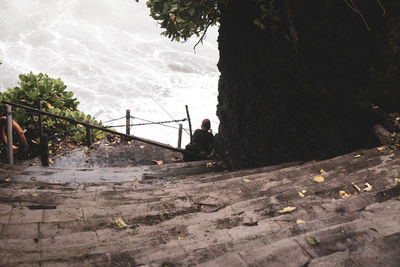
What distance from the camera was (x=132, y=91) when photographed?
24000 millimetres

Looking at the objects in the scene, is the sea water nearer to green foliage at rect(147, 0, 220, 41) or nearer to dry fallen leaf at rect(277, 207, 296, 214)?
green foliage at rect(147, 0, 220, 41)

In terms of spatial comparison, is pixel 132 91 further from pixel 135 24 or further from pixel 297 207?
pixel 297 207

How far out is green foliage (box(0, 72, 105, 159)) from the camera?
26.9 feet

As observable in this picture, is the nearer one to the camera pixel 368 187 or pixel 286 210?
pixel 286 210

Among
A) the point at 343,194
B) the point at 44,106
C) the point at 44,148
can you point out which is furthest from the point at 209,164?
the point at 44,106

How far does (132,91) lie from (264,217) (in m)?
22.7

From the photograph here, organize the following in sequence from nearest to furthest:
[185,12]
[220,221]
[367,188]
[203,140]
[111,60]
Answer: [220,221] → [367,188] → [185,12] → [203,140] → [111,60]

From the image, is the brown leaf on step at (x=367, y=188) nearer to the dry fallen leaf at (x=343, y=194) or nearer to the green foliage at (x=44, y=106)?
the dry fallen leaf at (x=343, y=194)

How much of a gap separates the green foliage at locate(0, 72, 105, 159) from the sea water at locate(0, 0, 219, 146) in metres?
8.04

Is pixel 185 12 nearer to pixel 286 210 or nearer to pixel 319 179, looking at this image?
pixel 319 179

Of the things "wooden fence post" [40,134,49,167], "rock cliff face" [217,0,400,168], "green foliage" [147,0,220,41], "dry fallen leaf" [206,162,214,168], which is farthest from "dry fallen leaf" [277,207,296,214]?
"wooden fence post" [40,134,49,167]

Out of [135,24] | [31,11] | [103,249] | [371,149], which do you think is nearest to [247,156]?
[371,149]

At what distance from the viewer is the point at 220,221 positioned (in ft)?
7.77

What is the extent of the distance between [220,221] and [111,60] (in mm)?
28645
